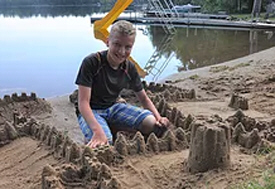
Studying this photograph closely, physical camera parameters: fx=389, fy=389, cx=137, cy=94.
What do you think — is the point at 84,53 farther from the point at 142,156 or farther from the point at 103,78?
the point at 142,156

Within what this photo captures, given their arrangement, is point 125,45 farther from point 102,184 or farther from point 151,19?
point 151,19

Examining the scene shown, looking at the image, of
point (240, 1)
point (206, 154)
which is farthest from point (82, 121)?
point (240, 1)

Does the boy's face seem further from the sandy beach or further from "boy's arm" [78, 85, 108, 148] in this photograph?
the sandy beach

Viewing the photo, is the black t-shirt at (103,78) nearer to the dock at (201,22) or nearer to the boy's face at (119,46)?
the boy's face at (119,46)

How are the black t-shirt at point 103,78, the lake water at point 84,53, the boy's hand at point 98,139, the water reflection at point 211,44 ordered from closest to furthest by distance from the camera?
the boy's hand at point 98,139 < the black t-shirt at point 103,78 < the lake water at point 84,53 < the water reflection at point 211,44

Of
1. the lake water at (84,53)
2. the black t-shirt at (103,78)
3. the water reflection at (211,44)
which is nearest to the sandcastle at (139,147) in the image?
the black t-shirt at (103,78)

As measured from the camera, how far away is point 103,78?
3639 millimetres

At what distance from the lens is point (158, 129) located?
3.66 meters

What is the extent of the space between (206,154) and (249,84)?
5.16 meters

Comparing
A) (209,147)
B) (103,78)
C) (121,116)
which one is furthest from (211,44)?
(209,147)

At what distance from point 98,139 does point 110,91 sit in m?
0.64

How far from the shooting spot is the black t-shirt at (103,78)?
3539mm

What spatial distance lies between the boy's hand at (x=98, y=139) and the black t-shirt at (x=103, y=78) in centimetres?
48

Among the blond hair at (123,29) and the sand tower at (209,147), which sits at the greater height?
the blond hair at (123,29)
